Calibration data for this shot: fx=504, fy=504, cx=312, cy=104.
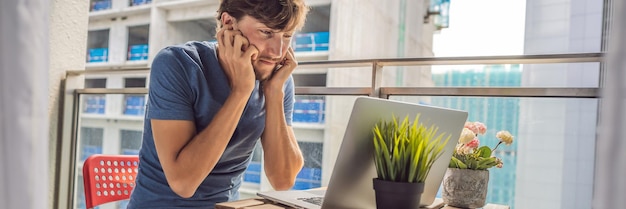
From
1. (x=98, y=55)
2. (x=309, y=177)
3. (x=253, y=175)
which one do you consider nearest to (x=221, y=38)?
(x=309, y=177)

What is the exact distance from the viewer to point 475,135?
3.41 feet

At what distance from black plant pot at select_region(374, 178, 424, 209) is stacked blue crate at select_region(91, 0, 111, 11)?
6.61 meters

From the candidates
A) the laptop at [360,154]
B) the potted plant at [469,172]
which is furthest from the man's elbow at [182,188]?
the potted plant at [469,172]

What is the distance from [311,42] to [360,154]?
4.52 metres

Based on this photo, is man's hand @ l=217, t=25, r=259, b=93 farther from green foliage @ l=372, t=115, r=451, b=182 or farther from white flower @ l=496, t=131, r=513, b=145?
white flower @ l=496, t=131, r=513, b=145

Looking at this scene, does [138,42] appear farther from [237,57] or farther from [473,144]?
[473,144]

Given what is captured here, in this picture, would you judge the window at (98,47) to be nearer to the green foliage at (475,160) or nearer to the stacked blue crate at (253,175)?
the stacked blue crate at (253,175)

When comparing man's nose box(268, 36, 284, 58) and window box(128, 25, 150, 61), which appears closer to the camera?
man's nose box(268, 36, 284, 58)

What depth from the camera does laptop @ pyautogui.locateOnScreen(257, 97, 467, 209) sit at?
72 cm

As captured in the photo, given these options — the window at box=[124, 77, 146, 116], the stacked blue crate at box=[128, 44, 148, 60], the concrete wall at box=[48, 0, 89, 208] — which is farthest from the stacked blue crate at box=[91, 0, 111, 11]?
the concrete wall at box=[48, 0, 89, 208]

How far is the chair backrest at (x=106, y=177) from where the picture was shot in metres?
1.28

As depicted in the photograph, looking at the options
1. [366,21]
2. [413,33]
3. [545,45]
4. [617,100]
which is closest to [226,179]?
[617,100]

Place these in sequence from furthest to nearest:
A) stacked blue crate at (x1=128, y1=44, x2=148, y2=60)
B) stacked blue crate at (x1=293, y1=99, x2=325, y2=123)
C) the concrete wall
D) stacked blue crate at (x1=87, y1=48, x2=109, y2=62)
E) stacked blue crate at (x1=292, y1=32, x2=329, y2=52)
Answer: stacked blue crate at (x1=87, y1=48, x2=109, y2=62), stacked blue crate at (x1=128, y1=44, x2=148, y2=60), stacked blue crate at (x1=292, y1=32, x2=329, y2=52), stacked blue crate at (x1=293, y1=99, x2=325, y2=123), the concrete wall

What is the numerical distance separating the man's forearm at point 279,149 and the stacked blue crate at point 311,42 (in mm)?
3978
